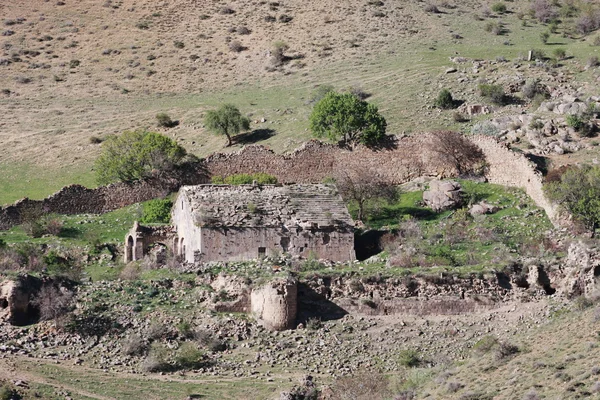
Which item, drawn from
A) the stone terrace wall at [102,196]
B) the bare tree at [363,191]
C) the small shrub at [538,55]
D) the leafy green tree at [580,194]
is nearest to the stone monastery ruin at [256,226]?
the bare tree at [363,191]

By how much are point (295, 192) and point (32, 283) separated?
11.2 metres

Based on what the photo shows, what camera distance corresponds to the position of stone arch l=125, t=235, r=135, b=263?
46.0 meters

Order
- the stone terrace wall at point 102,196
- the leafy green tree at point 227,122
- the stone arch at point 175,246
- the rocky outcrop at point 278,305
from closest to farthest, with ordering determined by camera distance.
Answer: the rocky outcrop at point 278,305, the stone arch at point 175,246, the stone terrace wall at point 102,196, the leafy green tree at point 227,122

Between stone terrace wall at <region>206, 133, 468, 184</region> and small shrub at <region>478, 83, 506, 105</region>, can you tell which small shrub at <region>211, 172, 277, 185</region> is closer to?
stone terrace wall at <region>206, 133, 468, 184</region>

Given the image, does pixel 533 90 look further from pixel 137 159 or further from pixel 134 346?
pixel 134 346

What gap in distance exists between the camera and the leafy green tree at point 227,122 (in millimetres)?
62156

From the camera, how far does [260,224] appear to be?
44844 millimetres

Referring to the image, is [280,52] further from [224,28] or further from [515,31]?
[515,31]

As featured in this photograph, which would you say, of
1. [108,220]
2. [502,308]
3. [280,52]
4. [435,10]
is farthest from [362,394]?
[435,10]

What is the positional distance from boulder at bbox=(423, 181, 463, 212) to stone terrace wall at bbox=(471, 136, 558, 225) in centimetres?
188

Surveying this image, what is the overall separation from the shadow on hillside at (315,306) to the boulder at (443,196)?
1034cm

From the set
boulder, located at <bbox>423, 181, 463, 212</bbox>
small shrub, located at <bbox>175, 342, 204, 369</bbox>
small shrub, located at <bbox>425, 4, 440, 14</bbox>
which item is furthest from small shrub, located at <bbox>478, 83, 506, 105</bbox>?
small shrub, located at <bbox>175, 342, 204, 369</bbox>

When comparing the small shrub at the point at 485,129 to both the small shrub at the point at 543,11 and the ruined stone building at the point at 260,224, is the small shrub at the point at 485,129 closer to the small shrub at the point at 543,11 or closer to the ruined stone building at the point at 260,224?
the ruined stone building at the point at 260,224

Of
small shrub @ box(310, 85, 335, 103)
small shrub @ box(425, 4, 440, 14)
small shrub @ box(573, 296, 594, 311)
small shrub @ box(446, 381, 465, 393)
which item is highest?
small shrub @ box(446, 381, 465, 393)
